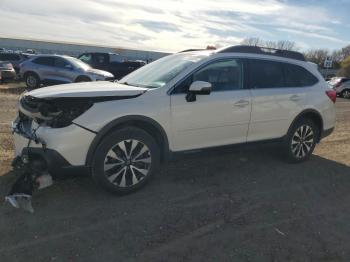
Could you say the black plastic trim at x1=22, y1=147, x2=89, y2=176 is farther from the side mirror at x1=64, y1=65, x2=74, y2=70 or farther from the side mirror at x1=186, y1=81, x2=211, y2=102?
the side mirror at x1=64, y1=65, x2=74, y2=70

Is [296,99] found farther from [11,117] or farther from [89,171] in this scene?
[11,117]

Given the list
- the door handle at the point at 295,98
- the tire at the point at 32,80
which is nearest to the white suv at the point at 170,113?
the door handle at the point at 295,98

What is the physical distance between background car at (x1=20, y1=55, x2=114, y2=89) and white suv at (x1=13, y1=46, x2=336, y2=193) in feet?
33.9

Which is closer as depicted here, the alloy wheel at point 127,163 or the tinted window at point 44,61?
the alloy wheel at point 127,163

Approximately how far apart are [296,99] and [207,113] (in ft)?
5.90

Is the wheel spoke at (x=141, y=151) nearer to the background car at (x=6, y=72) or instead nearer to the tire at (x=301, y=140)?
the tire at (x=301, y=140)

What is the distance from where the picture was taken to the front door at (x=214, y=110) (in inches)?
194

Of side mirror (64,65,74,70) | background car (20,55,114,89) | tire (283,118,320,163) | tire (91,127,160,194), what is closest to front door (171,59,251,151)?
tire (91,127,160,194)

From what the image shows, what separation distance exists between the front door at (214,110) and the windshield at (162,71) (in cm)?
22

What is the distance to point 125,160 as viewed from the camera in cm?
457

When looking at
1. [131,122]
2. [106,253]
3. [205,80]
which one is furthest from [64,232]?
[205,80]

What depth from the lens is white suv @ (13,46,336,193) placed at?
429 centimetres

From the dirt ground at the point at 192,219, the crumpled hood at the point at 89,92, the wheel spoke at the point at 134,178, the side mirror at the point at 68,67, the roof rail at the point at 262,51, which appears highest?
the roof rail at the point at 262,51

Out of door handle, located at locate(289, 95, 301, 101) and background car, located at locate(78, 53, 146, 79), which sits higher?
door handle, located at locate(289, 95, 301, 101)
